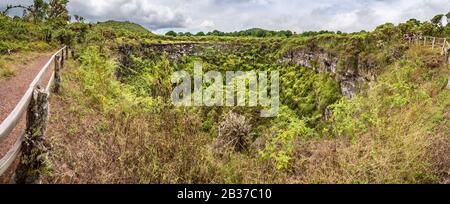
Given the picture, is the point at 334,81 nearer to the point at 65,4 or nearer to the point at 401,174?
the point at 65,4

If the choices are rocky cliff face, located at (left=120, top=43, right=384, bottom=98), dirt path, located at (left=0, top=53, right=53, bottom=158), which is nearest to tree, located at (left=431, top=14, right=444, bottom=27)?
rocky cliff face, located at (left=120, top=43, right=384, bottom=98)

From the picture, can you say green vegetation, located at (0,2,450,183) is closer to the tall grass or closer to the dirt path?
the tall grass

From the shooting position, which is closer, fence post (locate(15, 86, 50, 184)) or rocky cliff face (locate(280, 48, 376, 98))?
fence post (locate(15, 86, 50, 184))

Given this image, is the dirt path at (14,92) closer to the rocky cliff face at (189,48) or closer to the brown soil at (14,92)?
the brown soil at (14,92)

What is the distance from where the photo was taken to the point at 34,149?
4.55 meters

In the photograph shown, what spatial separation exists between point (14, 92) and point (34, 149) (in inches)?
251

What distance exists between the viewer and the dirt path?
608cm

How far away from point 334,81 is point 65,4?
93.3 ft

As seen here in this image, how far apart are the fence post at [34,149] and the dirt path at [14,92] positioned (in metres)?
1.12

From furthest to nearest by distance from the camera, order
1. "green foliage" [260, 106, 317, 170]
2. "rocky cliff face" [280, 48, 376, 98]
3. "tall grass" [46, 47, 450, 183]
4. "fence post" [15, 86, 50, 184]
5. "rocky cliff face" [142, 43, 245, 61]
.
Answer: "rocky cliff face" [142, 43, 245, 61] < "rocky cliff face" [280, 48, 376, 98] < "green foliage" [260, 106, 317, 170] < "tall grass" [46, 47, 450, 183] < "fence post" [15, 86, 50, 184]

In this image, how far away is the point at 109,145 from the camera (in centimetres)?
553

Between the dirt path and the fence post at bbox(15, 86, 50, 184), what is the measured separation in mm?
1120

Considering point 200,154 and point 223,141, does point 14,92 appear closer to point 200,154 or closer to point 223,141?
point 223,141

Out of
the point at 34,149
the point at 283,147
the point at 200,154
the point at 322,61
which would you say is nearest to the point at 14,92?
the point at 34,149
